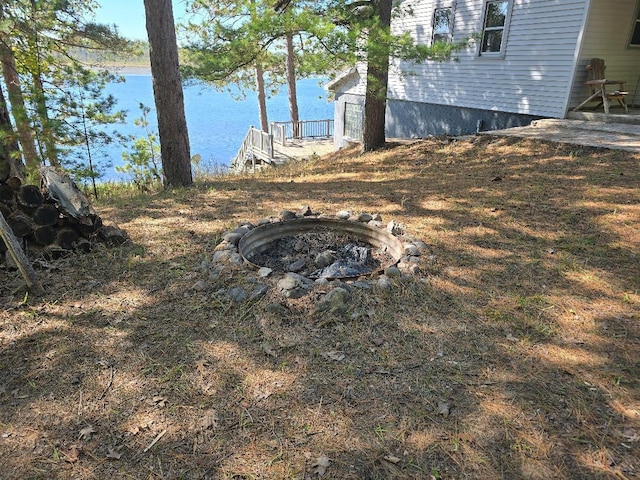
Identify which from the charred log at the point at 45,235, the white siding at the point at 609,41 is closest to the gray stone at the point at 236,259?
the charred log at the point at 45,235

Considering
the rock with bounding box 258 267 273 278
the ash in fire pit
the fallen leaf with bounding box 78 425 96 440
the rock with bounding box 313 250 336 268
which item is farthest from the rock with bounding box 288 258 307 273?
the fallen leaf with bounding box 78 425 96 440

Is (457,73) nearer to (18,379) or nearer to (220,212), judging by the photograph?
(220,212)

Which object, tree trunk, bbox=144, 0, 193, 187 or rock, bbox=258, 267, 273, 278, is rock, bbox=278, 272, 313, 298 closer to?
rock, bbox=258, 267, 273, 278

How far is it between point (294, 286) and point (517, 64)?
9.43 m

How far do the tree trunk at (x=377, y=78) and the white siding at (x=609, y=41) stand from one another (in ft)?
13.4

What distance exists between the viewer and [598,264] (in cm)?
342

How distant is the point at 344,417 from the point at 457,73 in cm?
1144

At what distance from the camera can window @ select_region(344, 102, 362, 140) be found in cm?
1609

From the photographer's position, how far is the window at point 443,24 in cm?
1128

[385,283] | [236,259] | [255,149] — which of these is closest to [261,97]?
[255,149]

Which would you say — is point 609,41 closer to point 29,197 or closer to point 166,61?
point 166,61

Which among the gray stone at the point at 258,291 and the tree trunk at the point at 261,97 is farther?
the tree trunk at the point at 261,97

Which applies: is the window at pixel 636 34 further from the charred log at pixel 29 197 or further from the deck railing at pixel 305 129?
the deck railing at pixel 305 129

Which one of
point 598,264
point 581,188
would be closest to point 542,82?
point 581,188
